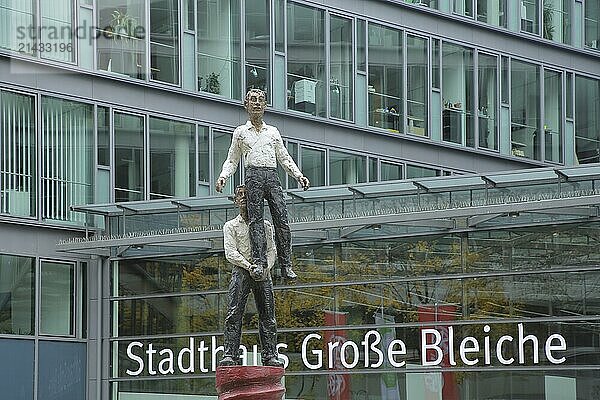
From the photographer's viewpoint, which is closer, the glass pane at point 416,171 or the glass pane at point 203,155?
the glass pane at point 203,155

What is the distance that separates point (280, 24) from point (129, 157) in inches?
213

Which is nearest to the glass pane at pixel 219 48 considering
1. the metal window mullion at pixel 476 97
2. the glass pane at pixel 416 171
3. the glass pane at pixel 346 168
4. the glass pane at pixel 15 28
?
the glass pane at pixel 346 168

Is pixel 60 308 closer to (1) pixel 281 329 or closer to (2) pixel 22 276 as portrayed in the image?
(2) pixel 22 276

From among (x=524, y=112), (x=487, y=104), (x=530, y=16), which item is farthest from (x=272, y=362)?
(x=530, y=16)

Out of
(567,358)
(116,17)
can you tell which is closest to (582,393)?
(567,358)

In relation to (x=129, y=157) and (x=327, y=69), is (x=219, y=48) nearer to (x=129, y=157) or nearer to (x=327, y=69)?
(x=327, y=69)

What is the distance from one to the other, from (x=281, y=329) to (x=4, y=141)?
23.2ft

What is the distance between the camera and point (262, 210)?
63.3ft

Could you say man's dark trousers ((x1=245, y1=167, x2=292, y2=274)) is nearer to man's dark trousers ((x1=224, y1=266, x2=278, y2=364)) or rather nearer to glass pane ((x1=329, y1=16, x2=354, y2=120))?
man's dark trousers ((x1=224, y1=266, x2=278, y2=364))

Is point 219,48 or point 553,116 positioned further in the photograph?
point 553,116

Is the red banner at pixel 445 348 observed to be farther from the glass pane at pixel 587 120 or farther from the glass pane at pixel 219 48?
the glass pane at pixel 587 120

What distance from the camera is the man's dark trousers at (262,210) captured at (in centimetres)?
1925

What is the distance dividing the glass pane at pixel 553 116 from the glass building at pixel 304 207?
3.21ft

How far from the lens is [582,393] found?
95.0ft
